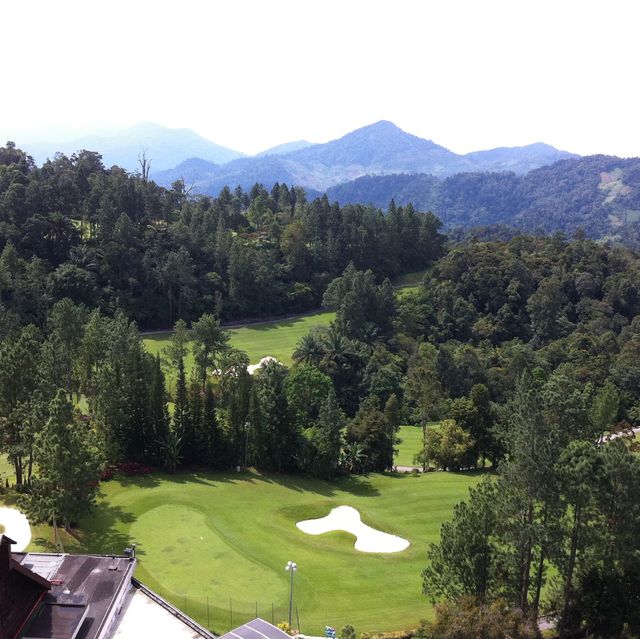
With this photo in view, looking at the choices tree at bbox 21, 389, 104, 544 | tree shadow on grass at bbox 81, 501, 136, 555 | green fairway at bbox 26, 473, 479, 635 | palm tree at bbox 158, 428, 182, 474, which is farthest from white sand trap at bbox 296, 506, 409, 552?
tree at bbox 21, 389, 104, 544

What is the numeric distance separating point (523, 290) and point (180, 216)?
6971cm

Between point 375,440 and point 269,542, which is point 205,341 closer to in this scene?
point 375,440

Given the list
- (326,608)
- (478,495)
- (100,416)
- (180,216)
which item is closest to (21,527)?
(100,416)

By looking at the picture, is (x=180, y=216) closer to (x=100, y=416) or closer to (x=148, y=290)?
(x=148, y=290)

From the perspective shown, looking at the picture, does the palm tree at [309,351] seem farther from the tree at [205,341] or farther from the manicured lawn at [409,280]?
the manicured lawn at [409,280]

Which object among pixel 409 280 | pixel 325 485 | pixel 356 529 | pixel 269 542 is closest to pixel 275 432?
pixel 325 485

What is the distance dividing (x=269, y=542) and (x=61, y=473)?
569 inches

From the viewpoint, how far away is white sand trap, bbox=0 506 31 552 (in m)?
37.8

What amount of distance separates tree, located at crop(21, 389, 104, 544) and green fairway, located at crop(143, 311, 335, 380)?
4653 cm

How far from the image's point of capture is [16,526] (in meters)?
39.8

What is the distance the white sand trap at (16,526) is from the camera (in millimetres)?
37791

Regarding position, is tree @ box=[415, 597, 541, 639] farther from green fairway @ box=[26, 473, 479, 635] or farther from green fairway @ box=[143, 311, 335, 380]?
green fairway @ box=[143, 311, 335, 380]

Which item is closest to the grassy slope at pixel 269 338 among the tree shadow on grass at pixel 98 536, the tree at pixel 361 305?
the tree at pixel 361 305

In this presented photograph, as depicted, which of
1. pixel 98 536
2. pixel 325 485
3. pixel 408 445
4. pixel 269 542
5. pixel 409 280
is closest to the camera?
pixel 98 536
